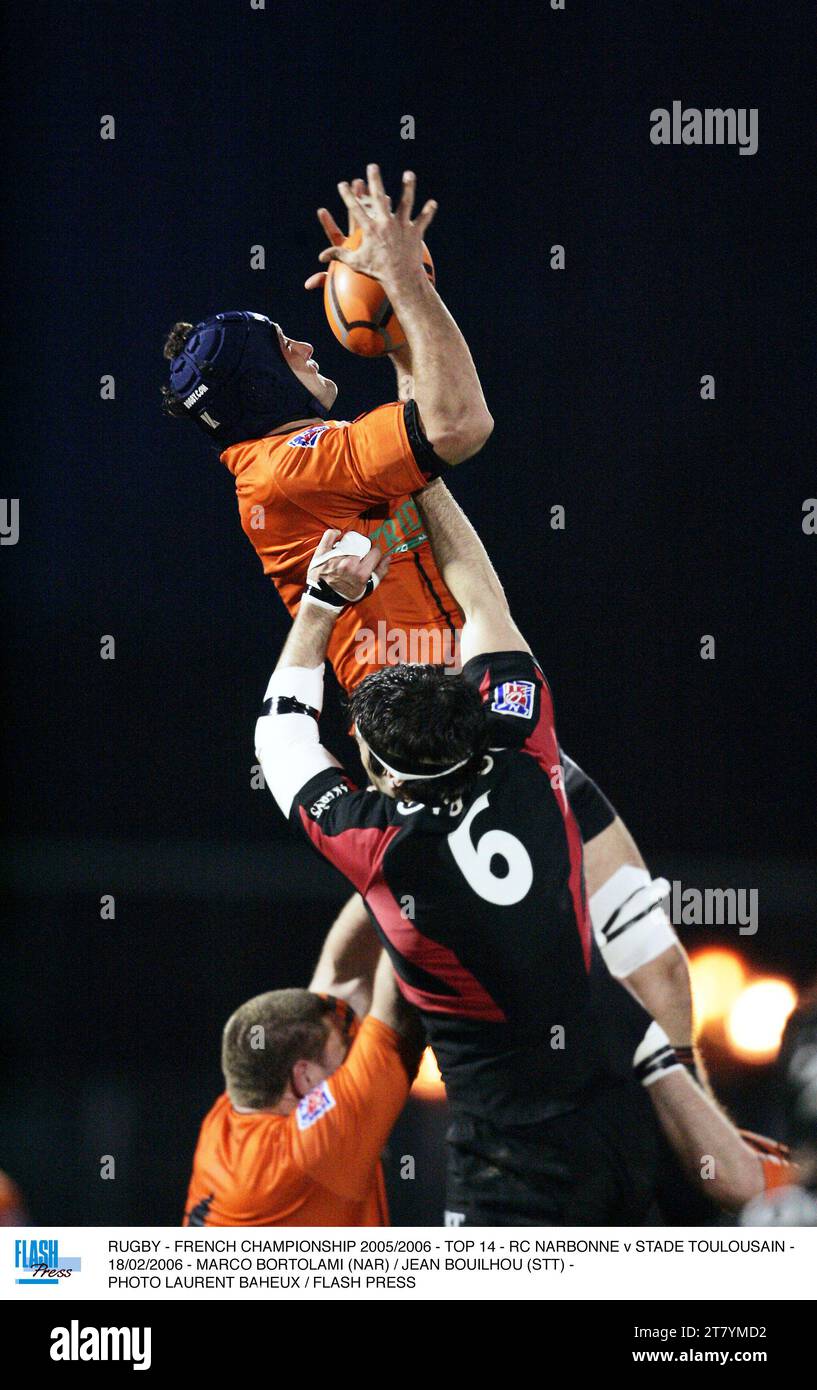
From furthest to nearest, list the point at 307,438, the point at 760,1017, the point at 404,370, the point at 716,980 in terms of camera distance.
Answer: the point at 760,1017 < the point at 716,980 < the point at 404,370 < the point at 307,438

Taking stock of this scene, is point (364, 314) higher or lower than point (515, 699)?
higher

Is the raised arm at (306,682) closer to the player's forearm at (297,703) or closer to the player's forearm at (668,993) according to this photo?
the player's forearm at (297,703)

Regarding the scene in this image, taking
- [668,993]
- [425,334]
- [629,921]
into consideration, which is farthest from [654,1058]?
[425,334]

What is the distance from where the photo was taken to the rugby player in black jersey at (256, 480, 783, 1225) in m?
3.10

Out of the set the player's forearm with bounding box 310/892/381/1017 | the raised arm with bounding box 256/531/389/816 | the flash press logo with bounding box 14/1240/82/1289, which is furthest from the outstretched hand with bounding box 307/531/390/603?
the flash press logo with bounding box 14/1240/82/1289

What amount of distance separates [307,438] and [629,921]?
155 centimetres

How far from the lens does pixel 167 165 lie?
4.07 metres

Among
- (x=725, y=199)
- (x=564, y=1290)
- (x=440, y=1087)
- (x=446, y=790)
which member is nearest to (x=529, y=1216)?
(x=564, y=1290)

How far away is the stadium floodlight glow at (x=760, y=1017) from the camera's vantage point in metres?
4.24

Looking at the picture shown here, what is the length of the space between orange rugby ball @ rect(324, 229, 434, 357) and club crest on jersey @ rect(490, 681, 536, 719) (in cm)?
90

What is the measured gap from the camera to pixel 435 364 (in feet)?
10.7

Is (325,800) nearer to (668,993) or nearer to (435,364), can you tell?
(435,364)
